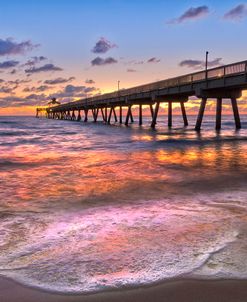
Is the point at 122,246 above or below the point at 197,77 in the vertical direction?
below

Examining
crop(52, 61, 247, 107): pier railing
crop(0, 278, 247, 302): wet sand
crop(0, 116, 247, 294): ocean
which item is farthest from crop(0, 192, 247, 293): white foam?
crop(52, 61, 247, 107): pier railing

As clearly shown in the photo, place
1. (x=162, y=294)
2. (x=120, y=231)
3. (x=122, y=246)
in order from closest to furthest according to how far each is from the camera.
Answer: (x=162, y=294), (x=122, y=246), (x=120, y=231)

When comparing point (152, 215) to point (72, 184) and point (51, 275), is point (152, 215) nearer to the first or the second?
point (51, 275)

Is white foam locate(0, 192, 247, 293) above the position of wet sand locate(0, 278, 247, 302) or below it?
below

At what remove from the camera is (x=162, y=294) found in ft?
11.7

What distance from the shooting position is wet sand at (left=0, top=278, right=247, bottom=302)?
3463 millimetres

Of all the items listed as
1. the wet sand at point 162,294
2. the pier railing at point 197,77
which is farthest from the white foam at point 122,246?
the pier railing at point 197,77

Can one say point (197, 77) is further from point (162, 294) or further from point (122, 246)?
point (162, 294)

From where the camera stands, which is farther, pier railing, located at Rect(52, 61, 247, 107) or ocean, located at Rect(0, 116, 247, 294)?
pier railing, located at Rect(52, 61, 247, 107)

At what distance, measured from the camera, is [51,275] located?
4051 millimetres

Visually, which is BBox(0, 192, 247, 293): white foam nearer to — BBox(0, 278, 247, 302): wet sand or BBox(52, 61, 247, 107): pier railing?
BBox(0, 278, 247, 302): wet sand

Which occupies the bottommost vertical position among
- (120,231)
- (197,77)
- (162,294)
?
(120,231)

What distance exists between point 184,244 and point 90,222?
174 cm

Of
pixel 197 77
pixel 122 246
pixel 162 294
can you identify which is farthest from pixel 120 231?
pixel 197 77
